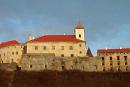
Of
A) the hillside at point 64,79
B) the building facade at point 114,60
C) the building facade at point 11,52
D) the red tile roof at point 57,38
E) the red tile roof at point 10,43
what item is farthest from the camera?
the red tile roof at point 10,43

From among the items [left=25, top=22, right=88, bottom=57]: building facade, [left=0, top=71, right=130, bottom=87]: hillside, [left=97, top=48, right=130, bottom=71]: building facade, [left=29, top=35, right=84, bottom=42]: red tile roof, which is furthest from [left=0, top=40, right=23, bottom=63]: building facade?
[left=97, top=48, right=130, bottom=71]: building facade

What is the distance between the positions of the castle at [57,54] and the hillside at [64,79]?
2.91 metres

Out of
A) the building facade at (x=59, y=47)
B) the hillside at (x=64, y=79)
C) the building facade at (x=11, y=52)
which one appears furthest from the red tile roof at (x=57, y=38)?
the hillside at (x=64, y=79)

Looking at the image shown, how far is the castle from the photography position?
84125mm

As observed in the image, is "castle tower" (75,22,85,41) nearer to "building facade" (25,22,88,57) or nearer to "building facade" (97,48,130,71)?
"building facade" (25,22,88,57)

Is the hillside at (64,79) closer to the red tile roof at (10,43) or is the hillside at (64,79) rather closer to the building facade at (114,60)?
the building facade at (114,60)

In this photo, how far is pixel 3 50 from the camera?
9494 centimetres

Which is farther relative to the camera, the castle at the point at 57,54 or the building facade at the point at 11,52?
the building facade at the point at 11,52

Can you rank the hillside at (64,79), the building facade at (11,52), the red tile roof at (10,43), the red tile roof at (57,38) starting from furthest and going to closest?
the red tile roof at (10,43) < the building facade at (11,52) < the red tile roof at (57,38) < the hillside at (64,79)

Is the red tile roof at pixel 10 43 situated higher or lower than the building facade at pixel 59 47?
higher

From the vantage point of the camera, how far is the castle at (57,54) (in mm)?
84125

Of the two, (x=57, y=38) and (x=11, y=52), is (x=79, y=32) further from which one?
(x=11, y=52)

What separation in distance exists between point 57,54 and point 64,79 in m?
10.8

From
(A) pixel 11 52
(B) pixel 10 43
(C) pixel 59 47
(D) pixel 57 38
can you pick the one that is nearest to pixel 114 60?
(C) pixel 59 47
